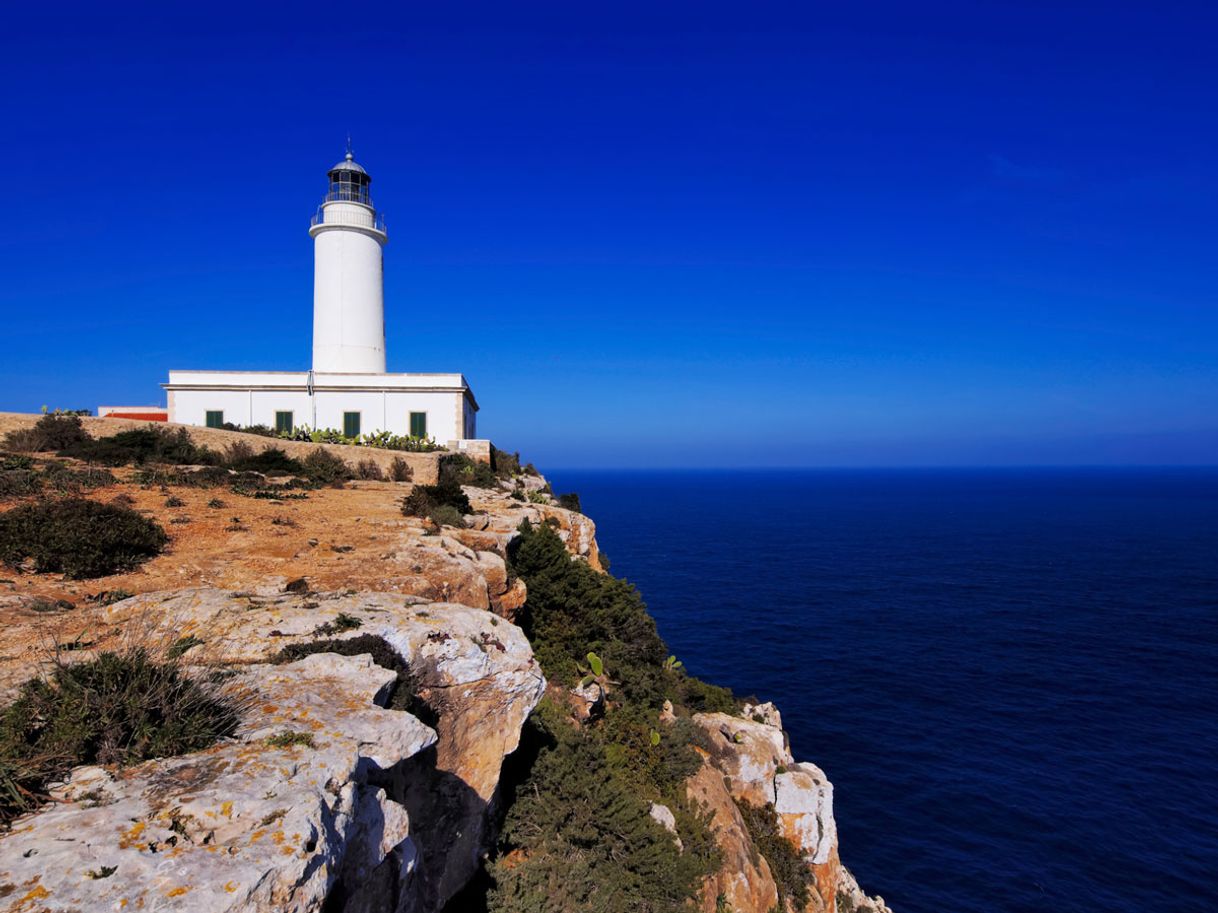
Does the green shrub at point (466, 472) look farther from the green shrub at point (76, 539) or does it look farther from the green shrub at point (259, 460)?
the green shrub at point (76, 539)

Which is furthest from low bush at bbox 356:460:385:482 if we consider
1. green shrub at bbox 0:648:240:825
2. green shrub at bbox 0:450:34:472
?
green shrub at bbox 0:648:240:825

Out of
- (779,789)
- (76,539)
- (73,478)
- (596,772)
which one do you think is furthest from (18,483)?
(779,789)

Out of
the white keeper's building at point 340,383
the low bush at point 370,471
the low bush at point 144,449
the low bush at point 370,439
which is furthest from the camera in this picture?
the white keeper's building at point 340,383

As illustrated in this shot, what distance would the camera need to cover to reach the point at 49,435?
18.7 metres

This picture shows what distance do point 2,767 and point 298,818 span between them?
2.04m

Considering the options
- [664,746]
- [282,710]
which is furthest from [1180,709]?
[282,710]

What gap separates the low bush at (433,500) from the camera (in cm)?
1562

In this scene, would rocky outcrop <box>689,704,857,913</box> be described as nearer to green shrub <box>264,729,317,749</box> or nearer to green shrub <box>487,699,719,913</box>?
green shrub <box>487,699,719,913</box>

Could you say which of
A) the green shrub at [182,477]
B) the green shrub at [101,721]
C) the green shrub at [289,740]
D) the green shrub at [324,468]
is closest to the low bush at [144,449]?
the green shrub at [182,477]

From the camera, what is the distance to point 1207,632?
143 ft

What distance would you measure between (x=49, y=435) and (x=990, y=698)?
1710 inches

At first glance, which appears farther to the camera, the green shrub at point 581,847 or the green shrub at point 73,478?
the green shrub at point 73,478

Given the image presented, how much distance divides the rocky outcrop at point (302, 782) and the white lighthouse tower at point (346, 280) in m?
25.1

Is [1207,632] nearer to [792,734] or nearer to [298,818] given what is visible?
[792,734]
